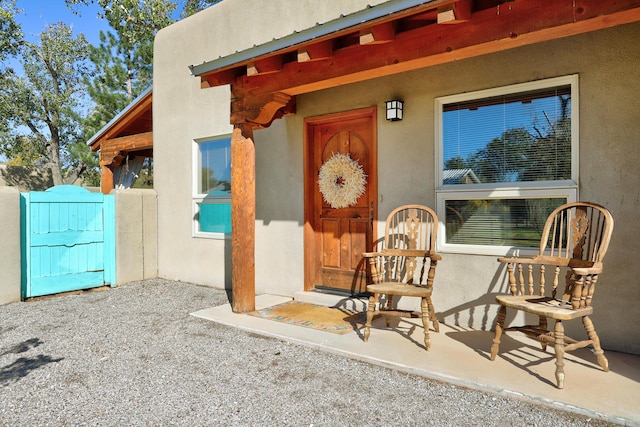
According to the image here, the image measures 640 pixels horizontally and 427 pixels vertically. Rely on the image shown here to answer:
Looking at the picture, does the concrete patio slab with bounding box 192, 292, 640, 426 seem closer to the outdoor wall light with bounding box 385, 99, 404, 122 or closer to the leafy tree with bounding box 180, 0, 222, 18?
the outdoor wall light with bounding box 385, 99, 404, 122

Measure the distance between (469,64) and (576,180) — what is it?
4.41 feet

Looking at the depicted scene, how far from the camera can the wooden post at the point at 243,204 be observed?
405 cm

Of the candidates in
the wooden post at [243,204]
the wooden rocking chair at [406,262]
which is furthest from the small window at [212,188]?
the wooden rocking chair at [406,262]

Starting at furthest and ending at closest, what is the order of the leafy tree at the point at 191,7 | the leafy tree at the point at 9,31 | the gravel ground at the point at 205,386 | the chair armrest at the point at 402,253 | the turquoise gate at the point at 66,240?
the leafy tree at the point at 191,7
the leafy tree at the point at 9,31
the turquoise gate at the point at 66,240
the chair armrest at the point at 402,253
the gravel ground at the point at 205,386

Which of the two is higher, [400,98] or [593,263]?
[400,98]

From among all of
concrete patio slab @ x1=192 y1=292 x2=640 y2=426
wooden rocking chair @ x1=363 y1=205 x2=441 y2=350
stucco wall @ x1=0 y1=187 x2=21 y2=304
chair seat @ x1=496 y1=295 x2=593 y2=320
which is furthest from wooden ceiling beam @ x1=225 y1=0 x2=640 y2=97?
stucco wall @ x1=0 y1=187 x2=21 y2=304

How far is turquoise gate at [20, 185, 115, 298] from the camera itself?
5.11m

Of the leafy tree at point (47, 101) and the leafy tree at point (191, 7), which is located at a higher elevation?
the leafy tree at point (191, 7)

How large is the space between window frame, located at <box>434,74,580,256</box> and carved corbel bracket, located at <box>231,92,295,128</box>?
147cm

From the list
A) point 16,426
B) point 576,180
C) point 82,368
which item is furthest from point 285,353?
point 576,180

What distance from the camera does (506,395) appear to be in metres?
2.38

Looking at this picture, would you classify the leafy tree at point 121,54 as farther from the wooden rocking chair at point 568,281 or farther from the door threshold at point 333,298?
the wooden rocking chair at point 568,281

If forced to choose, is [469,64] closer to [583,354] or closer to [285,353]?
[583,354]

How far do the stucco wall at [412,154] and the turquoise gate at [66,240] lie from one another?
83 cm
